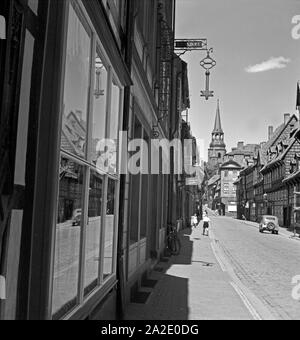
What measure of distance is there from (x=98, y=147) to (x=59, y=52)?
196 cm

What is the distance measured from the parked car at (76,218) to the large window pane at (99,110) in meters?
0.72

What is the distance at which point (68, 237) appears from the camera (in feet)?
12.8

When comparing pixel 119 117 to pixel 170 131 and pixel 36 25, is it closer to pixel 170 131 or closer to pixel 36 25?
pixel 36 25

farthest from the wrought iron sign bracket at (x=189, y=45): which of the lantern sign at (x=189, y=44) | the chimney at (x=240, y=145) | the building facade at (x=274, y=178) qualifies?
the chimney at (x=240, y=145)

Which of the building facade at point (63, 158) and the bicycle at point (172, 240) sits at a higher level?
the building facade at point (63, 158)

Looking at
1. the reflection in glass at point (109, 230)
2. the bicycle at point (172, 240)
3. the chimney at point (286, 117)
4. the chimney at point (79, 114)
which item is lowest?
the bicycle at point (172, 240)

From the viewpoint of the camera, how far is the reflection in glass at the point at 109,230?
18.4 feet

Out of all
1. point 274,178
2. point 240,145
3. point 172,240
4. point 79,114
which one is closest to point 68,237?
point 79,114

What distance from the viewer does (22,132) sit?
272 cm

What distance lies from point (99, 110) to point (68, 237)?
1.70 m

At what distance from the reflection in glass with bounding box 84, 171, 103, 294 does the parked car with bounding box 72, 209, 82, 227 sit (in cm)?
33

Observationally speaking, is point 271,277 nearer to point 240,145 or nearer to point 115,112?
point 115,112

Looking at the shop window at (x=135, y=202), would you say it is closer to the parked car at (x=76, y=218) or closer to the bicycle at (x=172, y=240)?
the parked car at (x=76, y=218)
